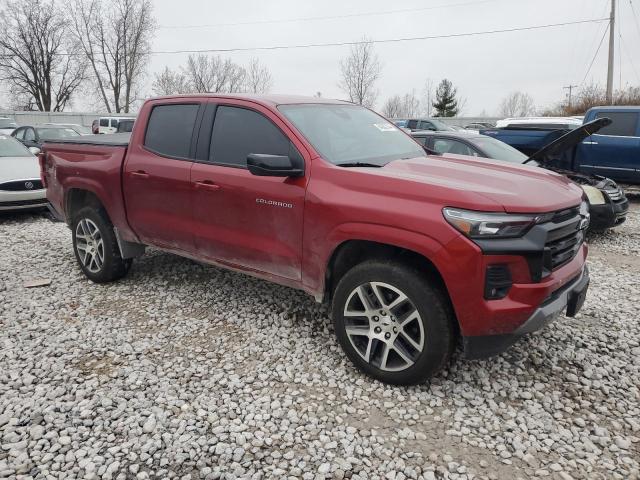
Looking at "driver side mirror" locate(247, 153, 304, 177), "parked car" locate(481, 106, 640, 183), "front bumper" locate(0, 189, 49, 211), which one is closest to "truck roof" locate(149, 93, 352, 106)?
"driver side mirror" locate(247, 153, 304, 177)

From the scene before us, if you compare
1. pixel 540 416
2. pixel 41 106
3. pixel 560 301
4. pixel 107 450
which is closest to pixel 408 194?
pixel 560 301

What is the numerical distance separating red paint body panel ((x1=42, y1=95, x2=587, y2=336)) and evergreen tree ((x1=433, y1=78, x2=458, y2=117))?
4791cm

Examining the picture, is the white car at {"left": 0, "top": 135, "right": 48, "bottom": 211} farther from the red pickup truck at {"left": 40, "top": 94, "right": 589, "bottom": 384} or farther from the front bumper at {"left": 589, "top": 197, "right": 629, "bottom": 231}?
the front bumper at {"left": 589, "top": 197, "right": 629, "bottom": 231}

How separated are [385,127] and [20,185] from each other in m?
6.95

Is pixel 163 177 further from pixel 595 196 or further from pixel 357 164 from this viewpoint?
pixel 595 196

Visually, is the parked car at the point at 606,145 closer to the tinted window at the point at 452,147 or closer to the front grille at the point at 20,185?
the tinted window at the point at 452,147

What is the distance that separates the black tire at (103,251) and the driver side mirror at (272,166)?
2.33 meters

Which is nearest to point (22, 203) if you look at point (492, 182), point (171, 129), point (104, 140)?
point (104, 140)

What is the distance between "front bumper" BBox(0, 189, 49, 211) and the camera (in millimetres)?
7805

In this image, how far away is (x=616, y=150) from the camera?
9680mm

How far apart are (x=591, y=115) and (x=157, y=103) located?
955 centimetres

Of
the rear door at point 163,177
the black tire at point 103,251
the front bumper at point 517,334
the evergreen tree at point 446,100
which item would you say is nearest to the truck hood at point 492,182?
the front bumper at point 517,334

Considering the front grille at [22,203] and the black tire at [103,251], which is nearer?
the black tire at [103,251]

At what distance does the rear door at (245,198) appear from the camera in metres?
3.31
